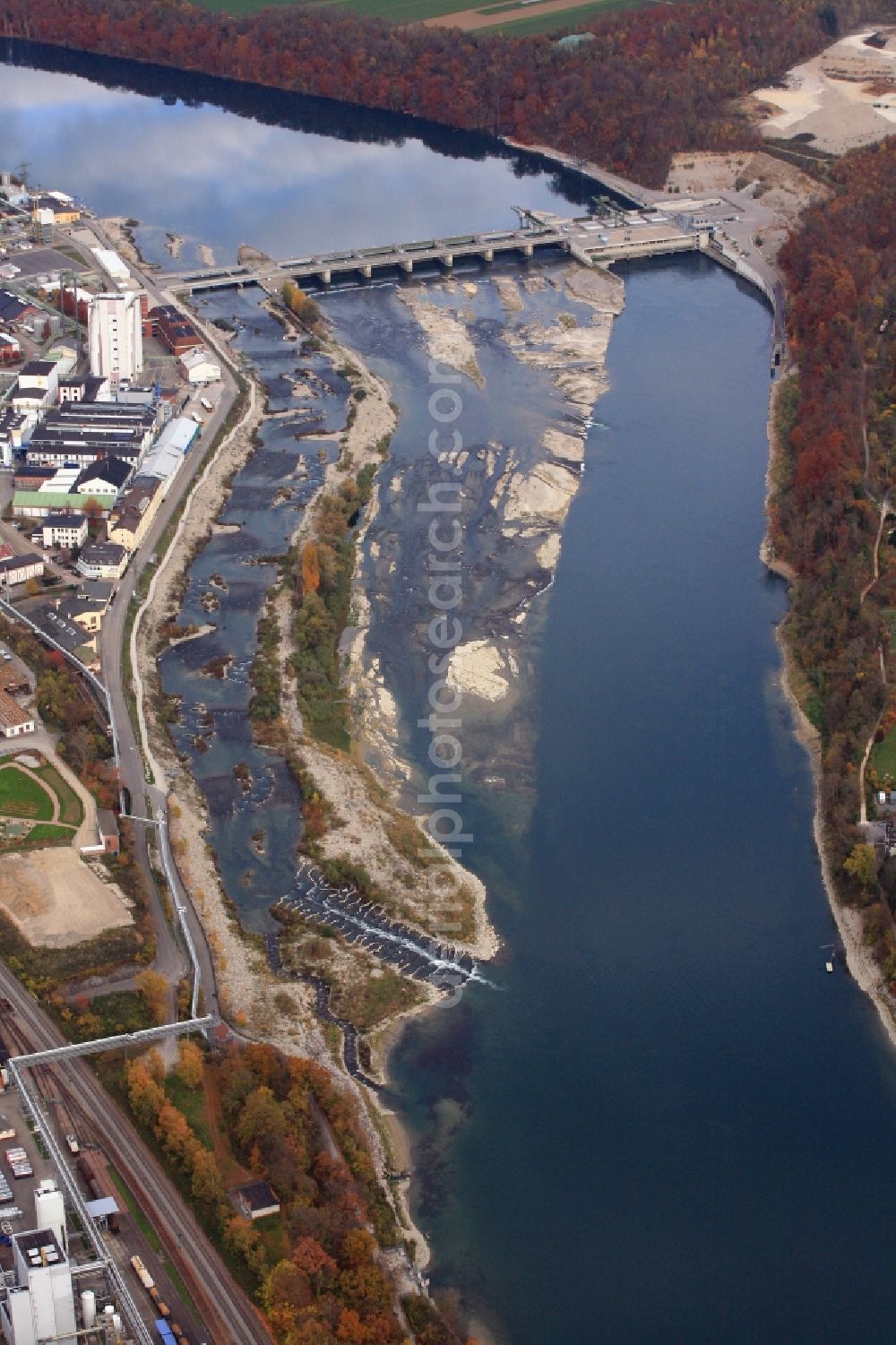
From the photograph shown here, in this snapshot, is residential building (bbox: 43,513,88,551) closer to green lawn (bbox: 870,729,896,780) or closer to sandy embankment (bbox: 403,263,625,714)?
sandy embankment (bbox: 403,263,625,714)

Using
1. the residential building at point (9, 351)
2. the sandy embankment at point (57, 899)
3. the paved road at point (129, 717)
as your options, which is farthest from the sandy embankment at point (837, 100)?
the sandy embankment at point (57, 899)

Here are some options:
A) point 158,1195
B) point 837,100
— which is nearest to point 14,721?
point 158,1195

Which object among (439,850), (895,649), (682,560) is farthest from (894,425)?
(439,850)

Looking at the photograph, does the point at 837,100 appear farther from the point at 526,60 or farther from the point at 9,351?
the point at 9,351

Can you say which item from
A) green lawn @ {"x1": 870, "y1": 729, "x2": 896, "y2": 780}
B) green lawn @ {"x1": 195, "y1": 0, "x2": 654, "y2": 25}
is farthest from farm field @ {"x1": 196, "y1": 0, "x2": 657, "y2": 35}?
green lawn @ {"x1": 870, "y1": 729, "x2": 896, "y2": 780}

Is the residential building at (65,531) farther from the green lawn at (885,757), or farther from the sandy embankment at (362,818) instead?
the green lawn at (885,757)
